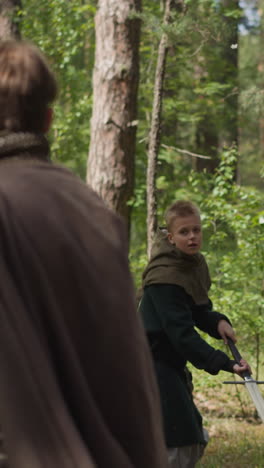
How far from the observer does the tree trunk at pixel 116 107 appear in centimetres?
831

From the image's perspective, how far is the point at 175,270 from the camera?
4.14 meters

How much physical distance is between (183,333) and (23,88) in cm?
245

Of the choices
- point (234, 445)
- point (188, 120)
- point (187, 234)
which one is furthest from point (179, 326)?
point (188, 120)

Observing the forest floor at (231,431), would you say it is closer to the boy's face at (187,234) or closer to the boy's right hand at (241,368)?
the boy's right hand at (241,368)

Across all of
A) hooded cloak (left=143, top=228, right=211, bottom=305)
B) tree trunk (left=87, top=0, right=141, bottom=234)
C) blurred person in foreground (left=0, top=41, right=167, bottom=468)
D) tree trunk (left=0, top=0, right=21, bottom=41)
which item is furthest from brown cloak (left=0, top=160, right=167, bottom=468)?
tree trunk (left=0, top=0, right=21, bottom=41)

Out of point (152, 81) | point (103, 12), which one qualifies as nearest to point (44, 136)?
point (103, 12)

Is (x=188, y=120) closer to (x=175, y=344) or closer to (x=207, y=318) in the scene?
(x=207, y=318)

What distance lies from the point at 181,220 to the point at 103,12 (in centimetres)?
501

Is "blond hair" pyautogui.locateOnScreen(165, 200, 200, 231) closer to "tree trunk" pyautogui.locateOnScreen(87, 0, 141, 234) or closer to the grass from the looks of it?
the grass

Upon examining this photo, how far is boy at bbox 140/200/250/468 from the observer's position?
3.99 metres

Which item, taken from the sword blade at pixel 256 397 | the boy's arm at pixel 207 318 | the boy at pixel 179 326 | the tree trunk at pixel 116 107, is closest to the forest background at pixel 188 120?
the tree trunk at pixel 116 107

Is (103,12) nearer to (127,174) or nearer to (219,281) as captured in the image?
(127,174)

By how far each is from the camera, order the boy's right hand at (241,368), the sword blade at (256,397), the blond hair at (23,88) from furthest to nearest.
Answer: the boy's right hand at (241,368), the sword blade at (256,397), the blond hair at (23,88)

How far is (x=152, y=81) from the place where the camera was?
11.8 meters
